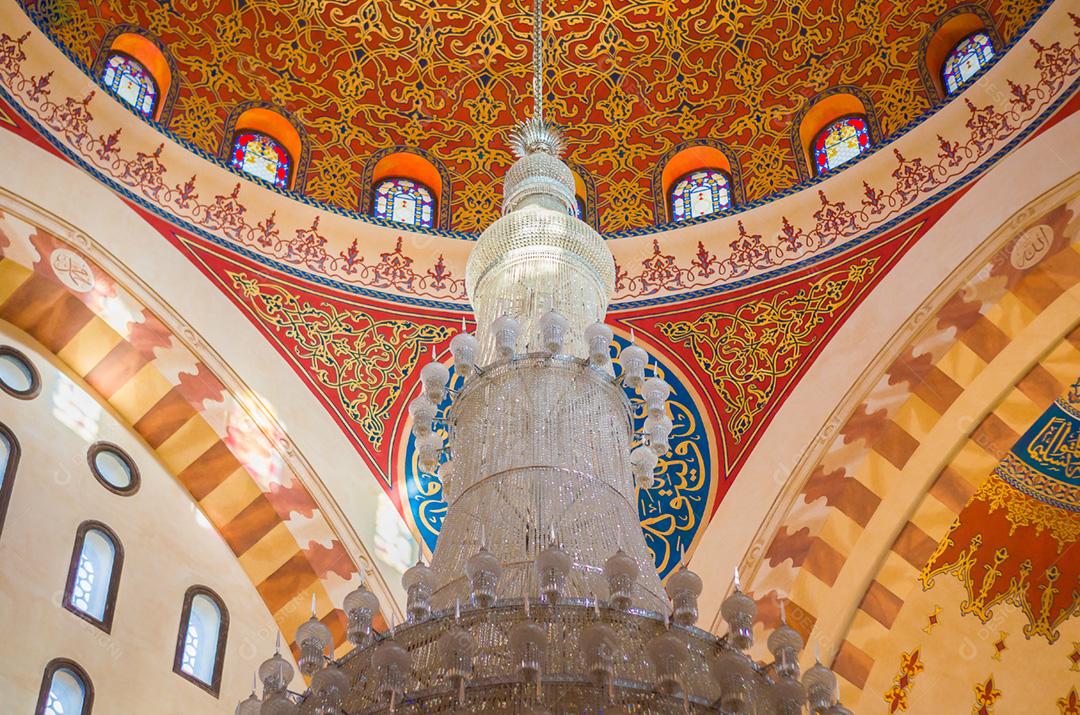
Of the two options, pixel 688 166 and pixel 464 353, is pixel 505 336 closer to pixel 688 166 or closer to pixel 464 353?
pixel 464 353

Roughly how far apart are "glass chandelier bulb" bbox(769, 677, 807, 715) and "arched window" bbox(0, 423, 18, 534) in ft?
13.5

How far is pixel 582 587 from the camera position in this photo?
4141 mm

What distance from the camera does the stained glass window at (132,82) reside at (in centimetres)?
827

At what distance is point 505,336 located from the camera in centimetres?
488

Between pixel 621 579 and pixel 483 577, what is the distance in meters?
0.38

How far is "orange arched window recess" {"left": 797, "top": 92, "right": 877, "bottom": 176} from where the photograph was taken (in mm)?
8734

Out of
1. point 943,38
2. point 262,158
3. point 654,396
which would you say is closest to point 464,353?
point 654,396

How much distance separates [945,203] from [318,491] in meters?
3.83

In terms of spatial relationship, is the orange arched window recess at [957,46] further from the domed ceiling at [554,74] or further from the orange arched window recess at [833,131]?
the orange arched window recess at [833,131]

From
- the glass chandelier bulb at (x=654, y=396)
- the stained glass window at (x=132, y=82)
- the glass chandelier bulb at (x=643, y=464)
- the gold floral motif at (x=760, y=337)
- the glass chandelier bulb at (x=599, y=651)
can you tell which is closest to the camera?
the glass chandelier bulb at (x=599, y=651)

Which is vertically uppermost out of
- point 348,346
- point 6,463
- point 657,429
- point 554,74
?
point 554,74

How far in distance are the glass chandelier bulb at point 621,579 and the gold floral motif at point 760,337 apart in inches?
159

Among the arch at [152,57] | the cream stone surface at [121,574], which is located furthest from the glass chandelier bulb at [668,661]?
the arch at [152,57]

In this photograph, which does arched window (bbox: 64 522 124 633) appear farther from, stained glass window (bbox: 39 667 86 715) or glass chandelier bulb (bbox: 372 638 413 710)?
glass chandelier bulb (bbox: 372 638 413 710)
